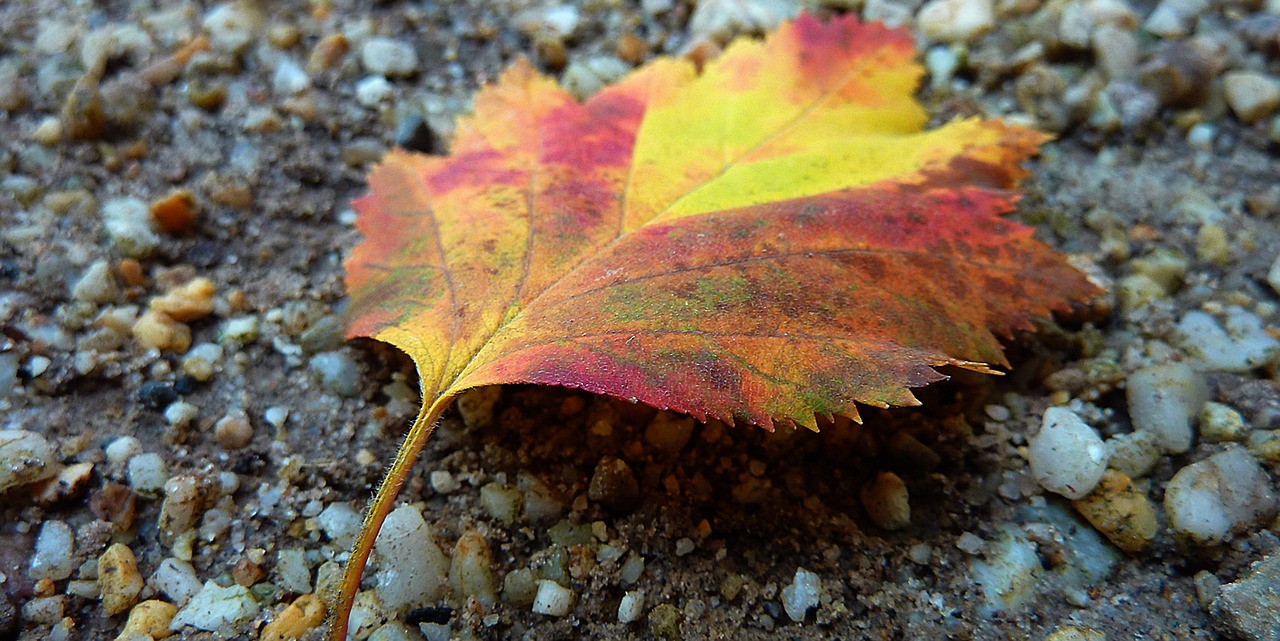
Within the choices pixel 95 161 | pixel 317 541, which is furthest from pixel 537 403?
pixel 95 161

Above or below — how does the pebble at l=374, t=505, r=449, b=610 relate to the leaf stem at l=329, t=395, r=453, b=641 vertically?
below

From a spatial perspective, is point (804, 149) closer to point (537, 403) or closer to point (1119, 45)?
point (537, 403)

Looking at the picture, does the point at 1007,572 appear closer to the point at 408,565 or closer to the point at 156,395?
the point at 408,565

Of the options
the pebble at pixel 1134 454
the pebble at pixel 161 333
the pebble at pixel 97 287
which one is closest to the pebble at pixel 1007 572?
the pebble at pixel 1134 454

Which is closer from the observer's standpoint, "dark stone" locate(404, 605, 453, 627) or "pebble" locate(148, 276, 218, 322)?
"dark stone" locate(404, 605, 453, 627)

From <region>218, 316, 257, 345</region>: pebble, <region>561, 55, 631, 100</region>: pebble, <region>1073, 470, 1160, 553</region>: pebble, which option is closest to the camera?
<region>1073, 470, 1160, 553</region>: pebble

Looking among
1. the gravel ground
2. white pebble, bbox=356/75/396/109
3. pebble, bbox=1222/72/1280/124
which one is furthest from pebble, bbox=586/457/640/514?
pebble, bbox=1222/72/1280/124

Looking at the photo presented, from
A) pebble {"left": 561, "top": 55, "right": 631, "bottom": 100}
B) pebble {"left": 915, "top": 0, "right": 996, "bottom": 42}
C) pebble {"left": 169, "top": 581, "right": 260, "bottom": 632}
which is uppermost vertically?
pebble {"left": 561, "top": 55, "right": 631, "bottom": 100}

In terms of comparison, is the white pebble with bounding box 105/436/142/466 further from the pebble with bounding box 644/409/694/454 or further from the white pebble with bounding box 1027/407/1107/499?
the white pebble with bounding box 1027/407/1107/499

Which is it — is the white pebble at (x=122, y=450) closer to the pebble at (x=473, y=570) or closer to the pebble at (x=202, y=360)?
the pebble at (x=202, y=360)
